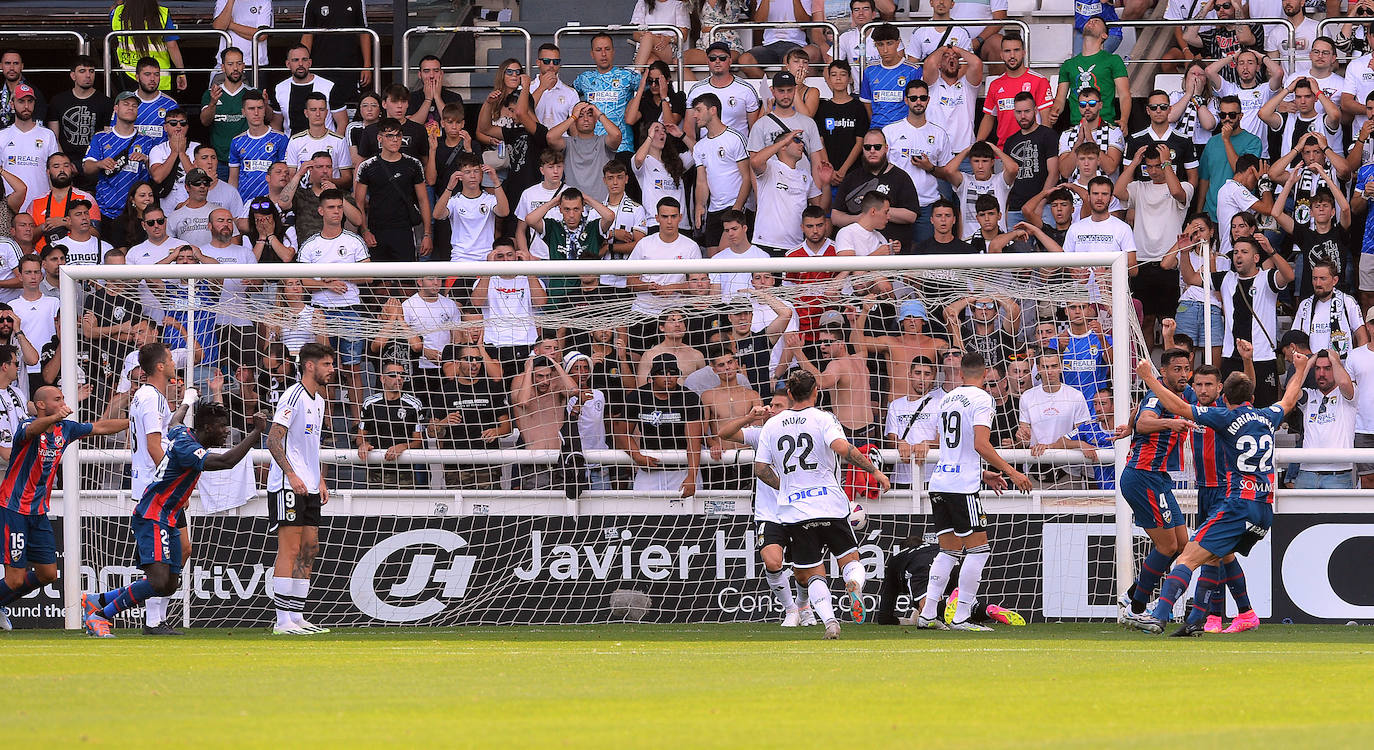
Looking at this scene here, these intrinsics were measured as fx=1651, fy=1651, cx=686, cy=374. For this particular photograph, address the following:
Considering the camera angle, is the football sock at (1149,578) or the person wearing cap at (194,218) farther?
the person wearing cap at (194,218)

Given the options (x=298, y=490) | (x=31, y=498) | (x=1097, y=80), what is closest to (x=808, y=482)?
(x=298, y=490)

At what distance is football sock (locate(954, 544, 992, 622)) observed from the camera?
12.4 m

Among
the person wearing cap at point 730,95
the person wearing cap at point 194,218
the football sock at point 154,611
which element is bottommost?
the football sock at point 154,611

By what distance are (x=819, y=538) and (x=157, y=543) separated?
4874 mm

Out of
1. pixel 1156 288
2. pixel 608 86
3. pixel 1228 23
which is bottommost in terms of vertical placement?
pixel 1156 288

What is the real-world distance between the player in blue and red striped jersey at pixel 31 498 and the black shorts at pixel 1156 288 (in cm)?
896

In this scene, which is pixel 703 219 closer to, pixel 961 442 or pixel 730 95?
pixel 730 95

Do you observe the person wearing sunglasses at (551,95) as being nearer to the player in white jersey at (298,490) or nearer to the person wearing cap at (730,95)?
the person wearing cap at (730,95)

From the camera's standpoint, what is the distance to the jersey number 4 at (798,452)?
38.8 feet

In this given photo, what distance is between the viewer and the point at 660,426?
14203 millimetres

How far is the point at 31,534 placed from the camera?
12.7m

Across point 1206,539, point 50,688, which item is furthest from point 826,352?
point 50,688

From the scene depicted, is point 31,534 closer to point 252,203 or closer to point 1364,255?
point 252,203

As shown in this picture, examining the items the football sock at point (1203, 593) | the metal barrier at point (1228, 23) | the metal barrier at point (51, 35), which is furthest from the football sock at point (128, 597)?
the metal barrier at point (1228, 23)
